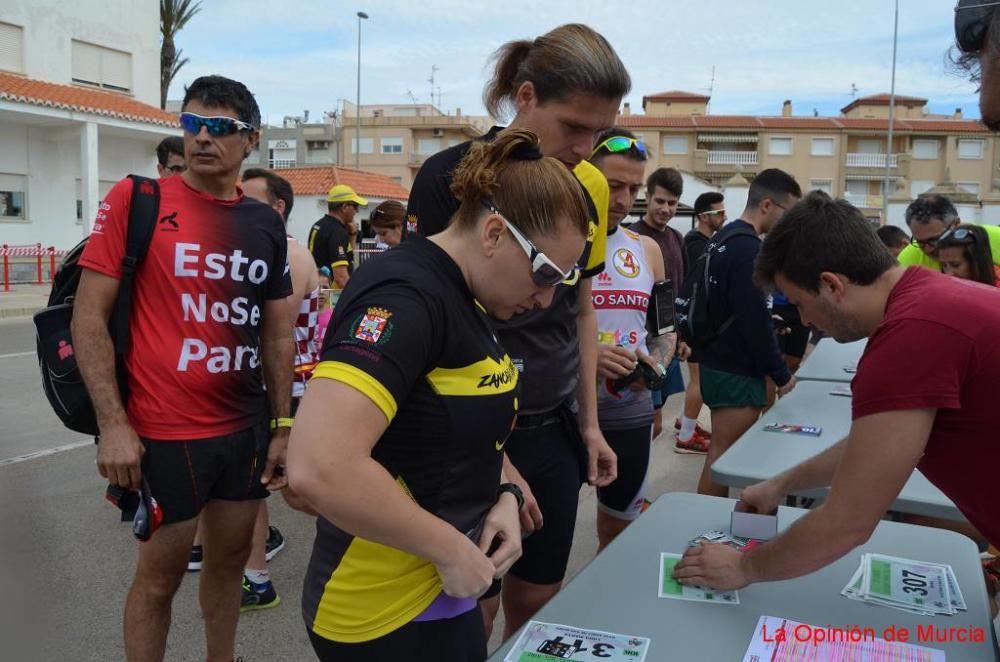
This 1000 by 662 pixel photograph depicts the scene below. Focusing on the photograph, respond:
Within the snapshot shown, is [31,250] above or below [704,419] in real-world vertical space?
above

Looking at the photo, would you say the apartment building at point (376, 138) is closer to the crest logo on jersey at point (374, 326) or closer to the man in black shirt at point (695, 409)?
the man in black shirt at point (695, 409)

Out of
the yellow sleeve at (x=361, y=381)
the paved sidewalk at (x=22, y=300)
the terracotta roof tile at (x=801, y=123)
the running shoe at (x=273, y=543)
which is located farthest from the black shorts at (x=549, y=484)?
the terracotta roof tile at (x=801, y=123)

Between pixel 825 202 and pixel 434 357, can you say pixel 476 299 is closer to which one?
pixel 434 357

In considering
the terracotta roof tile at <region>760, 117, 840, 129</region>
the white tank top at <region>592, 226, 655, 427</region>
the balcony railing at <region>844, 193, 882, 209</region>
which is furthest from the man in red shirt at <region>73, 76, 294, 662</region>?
the terracotta roof tile at <region>760, 117, 840, 129</region>

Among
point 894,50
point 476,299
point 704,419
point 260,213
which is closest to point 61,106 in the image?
point 704,419

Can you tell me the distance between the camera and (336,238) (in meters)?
7.49

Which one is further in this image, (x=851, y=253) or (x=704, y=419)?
(x=704, y=419)

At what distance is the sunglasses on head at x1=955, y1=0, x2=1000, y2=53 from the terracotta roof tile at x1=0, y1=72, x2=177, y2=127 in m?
A: 19.8

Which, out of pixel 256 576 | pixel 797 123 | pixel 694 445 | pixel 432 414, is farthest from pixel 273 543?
pixel 797 123

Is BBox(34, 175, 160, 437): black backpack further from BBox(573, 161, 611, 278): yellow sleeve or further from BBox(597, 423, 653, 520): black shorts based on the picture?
BBox(597, 423, 653, 520): black shorts

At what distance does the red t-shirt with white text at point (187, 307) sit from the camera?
7.40 feet

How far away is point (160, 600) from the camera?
2.25 meters

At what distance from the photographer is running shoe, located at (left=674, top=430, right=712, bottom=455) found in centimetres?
593

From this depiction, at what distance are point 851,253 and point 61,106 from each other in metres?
20.1
